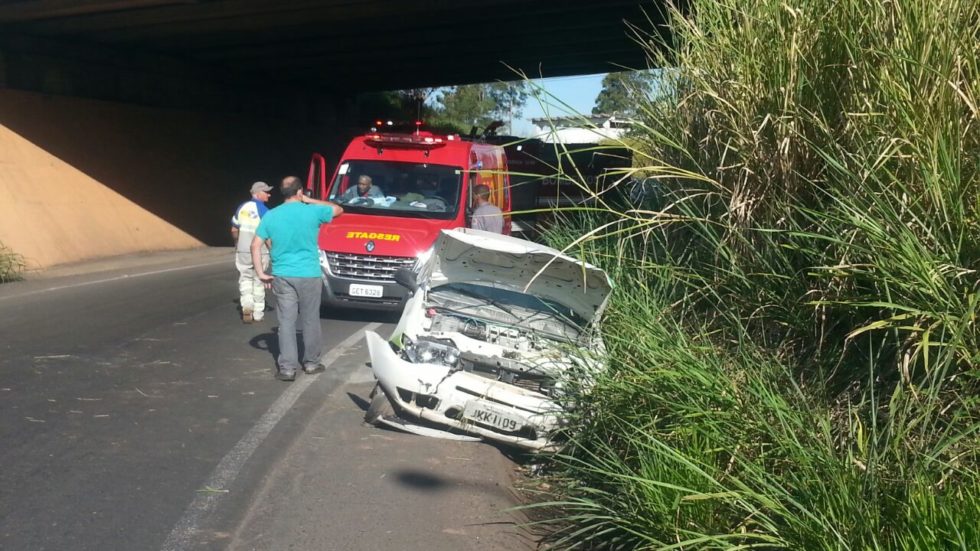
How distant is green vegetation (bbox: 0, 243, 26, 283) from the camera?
57.8 ft

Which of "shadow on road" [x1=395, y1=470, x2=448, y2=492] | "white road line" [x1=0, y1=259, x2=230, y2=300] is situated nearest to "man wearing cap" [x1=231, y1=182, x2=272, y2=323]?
"white road line" [x1=0, y1=259, x2=230, y2=300]

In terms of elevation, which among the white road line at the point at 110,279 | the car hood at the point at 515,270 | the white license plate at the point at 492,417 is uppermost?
the car hood at the point at 515,270

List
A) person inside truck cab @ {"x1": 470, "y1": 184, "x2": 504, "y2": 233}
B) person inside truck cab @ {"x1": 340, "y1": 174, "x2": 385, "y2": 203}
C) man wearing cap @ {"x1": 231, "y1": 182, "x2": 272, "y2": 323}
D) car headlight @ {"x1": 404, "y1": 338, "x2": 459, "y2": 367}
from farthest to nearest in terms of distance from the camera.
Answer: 1. person inside truck cab @ {"x1": 340, "y1": 174, "x2": 385, "y2": 203}
2. man wearing cap @ {"x1": 231, "y1": 182, "x2": 272, "y2": 323}
3. person inside truck cab @ {"x1": 470, "y1": 184, "x2": 504, "y2": 233}
4. car headlight @ {"x1": 404, "y1": 338, "x2": 459, "y2": 367}

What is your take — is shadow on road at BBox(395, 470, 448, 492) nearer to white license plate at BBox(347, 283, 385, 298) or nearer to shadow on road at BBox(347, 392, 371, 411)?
shadow on road at BBox(347, 392, 371, 411)

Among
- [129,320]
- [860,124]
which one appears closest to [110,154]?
[129,320]

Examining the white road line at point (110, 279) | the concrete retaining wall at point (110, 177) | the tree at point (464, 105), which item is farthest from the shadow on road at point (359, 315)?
the tree at point (464, 105)

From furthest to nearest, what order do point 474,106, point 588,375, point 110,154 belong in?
point 474,106, point 110,154, point 588,375

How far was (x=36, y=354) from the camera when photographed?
10383mm

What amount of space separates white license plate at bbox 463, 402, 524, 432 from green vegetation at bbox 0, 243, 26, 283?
43.1 ft

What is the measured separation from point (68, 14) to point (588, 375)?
691 inches

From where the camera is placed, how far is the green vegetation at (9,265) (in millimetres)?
17625

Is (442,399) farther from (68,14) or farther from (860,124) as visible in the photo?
(68,14)

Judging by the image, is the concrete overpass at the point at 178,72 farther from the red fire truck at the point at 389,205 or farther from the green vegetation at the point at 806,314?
the green vegetation at the point at 806,314

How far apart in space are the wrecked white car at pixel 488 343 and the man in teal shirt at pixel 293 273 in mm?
1588
